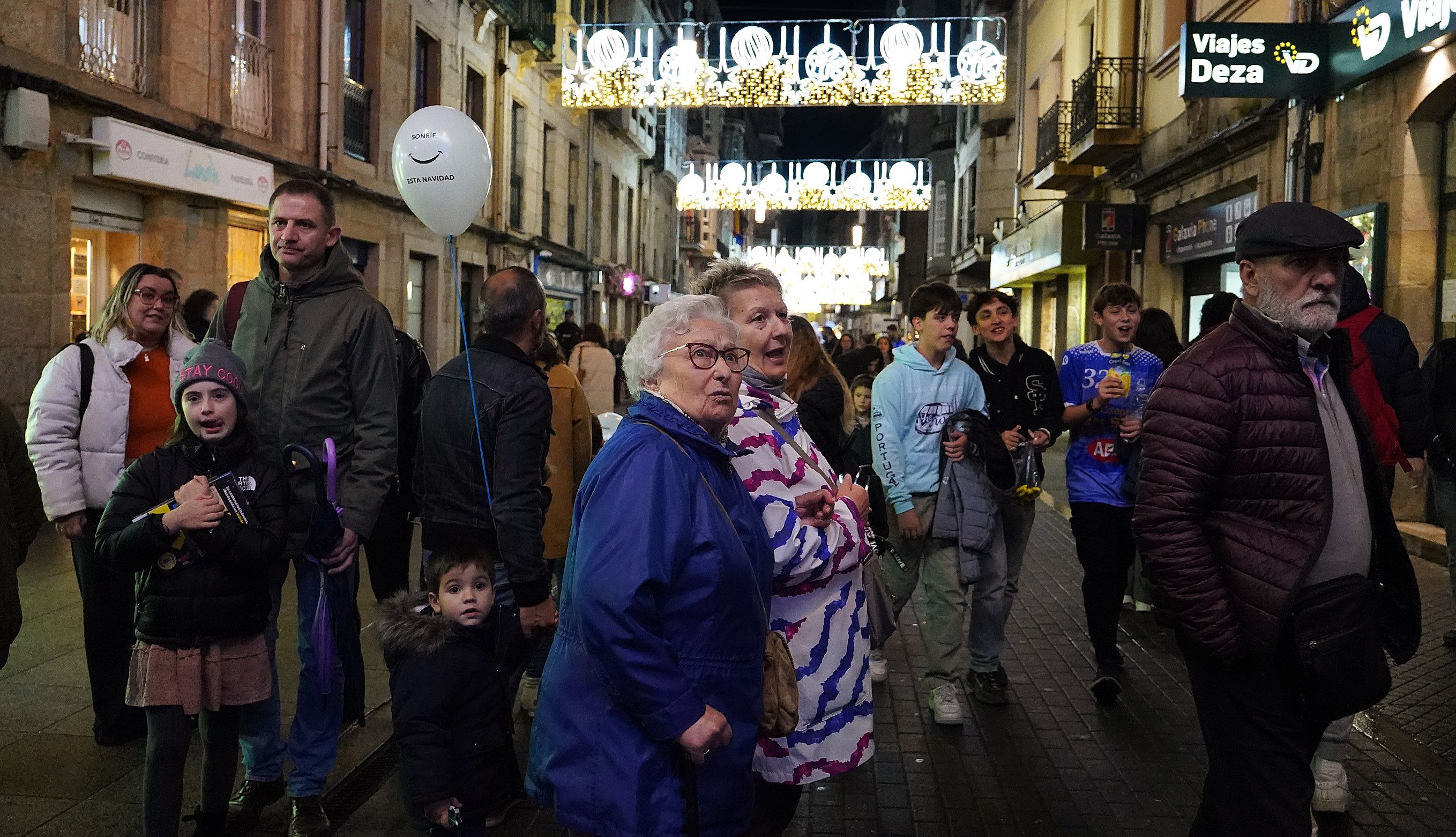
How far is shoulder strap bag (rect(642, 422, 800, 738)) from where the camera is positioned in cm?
290

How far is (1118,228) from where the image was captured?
17.9m

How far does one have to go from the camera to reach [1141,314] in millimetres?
7109

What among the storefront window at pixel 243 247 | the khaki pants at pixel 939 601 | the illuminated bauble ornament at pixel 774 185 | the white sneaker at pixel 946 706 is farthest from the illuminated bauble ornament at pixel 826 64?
the white sneaker at pixel 946 706

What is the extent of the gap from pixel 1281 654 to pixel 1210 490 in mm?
458

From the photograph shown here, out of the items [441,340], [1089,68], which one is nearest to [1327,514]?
[1089,68]

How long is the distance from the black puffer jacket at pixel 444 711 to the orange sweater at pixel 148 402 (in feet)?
6.58

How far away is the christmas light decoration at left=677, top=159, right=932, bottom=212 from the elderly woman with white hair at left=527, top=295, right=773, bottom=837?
68.9 ft

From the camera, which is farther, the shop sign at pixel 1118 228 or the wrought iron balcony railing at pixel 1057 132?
the wrought iron balcony railing at pixel 1057 132

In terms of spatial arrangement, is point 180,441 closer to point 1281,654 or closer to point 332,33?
point 1281,654

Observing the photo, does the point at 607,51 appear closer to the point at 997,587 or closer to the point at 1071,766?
the point at 997,587

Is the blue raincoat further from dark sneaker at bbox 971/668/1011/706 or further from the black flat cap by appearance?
dark sneaker at bbox 971/668/1011/706

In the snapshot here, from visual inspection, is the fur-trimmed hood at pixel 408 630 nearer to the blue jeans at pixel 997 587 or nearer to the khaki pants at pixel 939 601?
the khaki pants at pixel 939 601

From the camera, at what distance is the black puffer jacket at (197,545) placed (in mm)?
3699

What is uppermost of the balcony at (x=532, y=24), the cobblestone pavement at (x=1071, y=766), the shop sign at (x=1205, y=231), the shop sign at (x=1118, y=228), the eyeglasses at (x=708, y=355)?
the balcony at (x=532, y=24)
